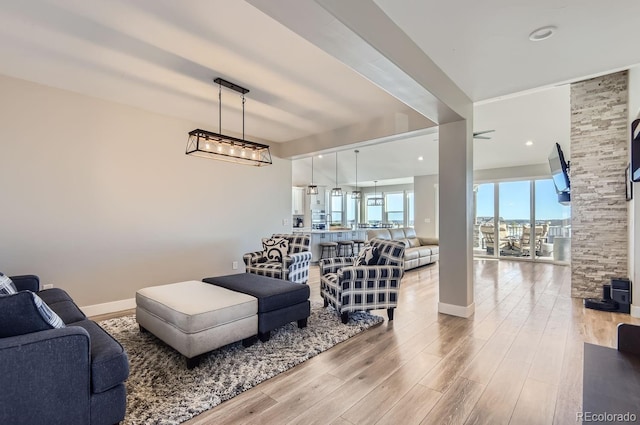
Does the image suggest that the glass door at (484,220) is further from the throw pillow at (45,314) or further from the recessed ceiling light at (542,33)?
the throw pillow at (45,314)

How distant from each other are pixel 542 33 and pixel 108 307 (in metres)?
5.44

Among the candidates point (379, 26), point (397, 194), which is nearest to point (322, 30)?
point (379, 26)

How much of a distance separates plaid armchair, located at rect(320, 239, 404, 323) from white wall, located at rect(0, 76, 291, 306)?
2.56 meters

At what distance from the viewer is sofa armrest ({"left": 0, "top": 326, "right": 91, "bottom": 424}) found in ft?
4.48

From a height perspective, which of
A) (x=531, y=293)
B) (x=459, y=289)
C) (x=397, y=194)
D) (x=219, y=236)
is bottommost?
(x=531, y=293)

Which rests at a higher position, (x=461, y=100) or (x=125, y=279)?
(x=461, y=100)

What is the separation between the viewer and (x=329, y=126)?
202 inches

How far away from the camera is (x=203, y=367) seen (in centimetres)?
245

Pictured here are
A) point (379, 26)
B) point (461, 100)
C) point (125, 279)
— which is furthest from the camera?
point (125, 279)

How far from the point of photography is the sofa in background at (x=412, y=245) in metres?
6.90

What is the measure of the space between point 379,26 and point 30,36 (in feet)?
9.46

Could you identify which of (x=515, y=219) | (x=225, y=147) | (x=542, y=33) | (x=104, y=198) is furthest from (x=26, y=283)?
(x=515, y=219)

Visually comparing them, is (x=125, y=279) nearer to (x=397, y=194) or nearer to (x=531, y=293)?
(x=531, y=293)

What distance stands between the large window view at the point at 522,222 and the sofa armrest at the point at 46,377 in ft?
31.0
